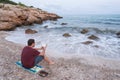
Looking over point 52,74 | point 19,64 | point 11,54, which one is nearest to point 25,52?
point 19,64

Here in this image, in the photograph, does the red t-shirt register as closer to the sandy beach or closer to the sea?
the sandy beach

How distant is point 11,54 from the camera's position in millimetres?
10938

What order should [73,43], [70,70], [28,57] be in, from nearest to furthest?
[28,57]
[70,70]
[73,43]

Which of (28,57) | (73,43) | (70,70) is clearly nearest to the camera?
(28,57)

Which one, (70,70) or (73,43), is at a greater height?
(70,70)

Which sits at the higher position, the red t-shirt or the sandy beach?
the red t-shirt

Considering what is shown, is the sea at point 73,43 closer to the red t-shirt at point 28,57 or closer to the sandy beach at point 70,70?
the sandy beach at point 70,70

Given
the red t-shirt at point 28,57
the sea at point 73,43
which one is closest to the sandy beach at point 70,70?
the red t-shirt at point 28,57

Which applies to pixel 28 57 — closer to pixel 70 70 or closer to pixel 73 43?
pixel 70 70

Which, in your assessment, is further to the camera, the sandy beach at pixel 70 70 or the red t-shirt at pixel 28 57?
the red t-shirt at pixel 28 57

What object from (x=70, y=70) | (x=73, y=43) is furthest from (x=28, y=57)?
(x=73, y=43)

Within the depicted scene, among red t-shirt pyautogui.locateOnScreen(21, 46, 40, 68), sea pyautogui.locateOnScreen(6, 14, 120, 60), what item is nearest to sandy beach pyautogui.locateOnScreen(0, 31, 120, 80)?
red t-shirt pyautogui.locateOnScreen(21, 46, 40, 68)

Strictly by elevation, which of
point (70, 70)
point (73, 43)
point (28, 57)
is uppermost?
point (28, 57)

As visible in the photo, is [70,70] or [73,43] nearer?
[70,70]
